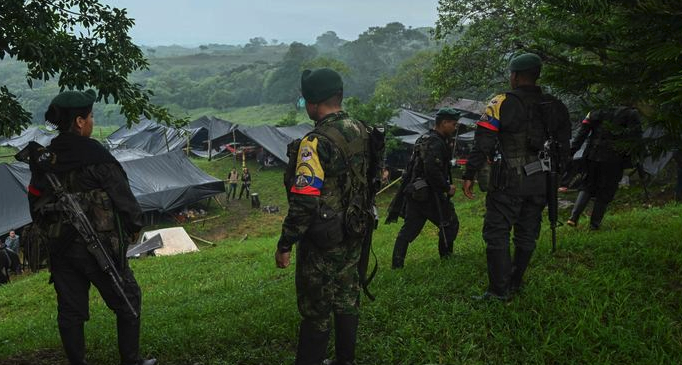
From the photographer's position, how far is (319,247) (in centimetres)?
308

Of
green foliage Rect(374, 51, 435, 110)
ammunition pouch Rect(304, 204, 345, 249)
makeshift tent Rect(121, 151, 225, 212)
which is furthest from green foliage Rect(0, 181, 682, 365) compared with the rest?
green foliage Rect(374, 51, 435, 110)

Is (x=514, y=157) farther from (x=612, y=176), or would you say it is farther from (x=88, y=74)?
(x=88, y=74)

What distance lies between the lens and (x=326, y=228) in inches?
119

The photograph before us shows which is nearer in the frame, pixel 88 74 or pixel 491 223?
pixel 491 223

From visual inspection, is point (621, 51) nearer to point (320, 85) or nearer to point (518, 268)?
point (518, 268)

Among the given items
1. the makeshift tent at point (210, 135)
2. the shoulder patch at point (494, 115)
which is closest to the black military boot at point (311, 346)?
the shoulder patch at point (494, 115)

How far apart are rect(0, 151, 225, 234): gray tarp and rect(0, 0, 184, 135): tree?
1528 centimetres

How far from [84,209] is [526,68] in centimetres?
324

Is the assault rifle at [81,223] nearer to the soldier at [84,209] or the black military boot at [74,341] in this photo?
the soldier at [84,209]

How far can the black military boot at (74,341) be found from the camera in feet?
10.7

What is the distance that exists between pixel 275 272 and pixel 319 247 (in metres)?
5.19

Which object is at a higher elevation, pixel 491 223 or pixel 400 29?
pixel 400 29

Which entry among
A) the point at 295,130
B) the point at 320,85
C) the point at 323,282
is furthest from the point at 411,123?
the point at 323,282

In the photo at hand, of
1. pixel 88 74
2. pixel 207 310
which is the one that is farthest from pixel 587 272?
pixel 88 74
